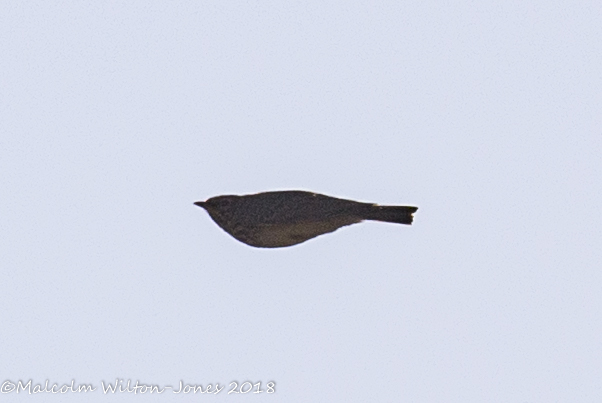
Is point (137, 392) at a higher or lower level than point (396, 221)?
lower

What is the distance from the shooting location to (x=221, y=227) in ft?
12.3

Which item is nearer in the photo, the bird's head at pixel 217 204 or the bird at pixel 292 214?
the bird at pixel 292 214

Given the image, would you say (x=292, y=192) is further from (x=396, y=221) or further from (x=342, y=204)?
(x=396, y=221)

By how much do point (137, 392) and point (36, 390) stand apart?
482 millimetres

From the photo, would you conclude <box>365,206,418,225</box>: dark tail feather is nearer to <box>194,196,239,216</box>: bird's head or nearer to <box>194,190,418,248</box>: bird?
<box>194,190,418,248</box>: bird

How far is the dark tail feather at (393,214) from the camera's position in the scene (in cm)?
357

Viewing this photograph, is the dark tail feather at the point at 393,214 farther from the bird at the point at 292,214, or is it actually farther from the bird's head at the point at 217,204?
the bird's head at the point at 217,204

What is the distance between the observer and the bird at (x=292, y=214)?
3590 millimetres

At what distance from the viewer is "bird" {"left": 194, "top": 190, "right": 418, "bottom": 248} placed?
3.59 metres

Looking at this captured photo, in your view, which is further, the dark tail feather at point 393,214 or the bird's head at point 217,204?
the bird's head at point 217,204

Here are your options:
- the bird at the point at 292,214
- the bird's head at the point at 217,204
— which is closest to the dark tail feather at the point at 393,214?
the bird at the point at 292,214

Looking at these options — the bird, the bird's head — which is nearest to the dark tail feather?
the bird

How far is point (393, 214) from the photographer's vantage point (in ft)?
11.7

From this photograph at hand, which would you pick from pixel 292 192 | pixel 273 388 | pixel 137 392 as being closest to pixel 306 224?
pixel 292 192
